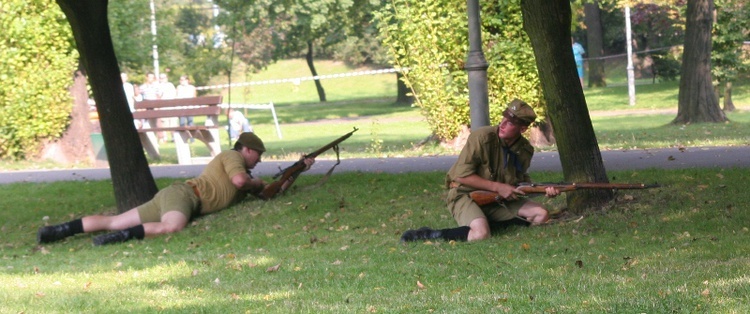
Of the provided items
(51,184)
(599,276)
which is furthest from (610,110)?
(599,276)

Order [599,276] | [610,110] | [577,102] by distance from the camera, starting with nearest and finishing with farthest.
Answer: [599,276], [577,102], [610,110]

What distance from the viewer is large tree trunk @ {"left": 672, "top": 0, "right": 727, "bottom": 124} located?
22922 millimetres

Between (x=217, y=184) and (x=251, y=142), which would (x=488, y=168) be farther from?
(x=217, y=184)

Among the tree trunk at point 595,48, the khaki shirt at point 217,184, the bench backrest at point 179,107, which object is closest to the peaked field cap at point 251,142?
the khaki shirt at point 217,184

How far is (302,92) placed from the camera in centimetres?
6788

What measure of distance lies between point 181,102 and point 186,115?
0.39m

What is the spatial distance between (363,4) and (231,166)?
1082 inches

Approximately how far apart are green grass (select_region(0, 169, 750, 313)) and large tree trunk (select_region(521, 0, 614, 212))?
350 millimetres

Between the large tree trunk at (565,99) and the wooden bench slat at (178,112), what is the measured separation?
10.2 metres

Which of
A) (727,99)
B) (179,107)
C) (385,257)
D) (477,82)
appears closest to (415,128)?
(727,99)

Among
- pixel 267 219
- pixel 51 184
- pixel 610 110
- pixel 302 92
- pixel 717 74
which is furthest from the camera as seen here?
pixel 302 92

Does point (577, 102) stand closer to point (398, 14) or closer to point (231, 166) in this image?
point (231, 166)

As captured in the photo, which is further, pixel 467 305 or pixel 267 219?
pixel 267 219

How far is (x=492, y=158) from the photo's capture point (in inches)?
399
